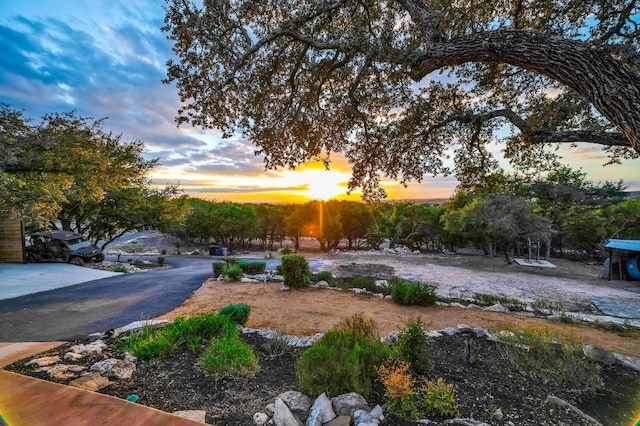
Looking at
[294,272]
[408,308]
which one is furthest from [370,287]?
[294,272]

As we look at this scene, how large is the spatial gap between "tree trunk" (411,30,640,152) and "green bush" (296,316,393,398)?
10.9 ft

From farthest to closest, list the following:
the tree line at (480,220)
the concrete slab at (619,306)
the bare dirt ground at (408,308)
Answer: the tree line at (480,220), the concrete slab at (619,306), the bare dirt ground at (408,308)

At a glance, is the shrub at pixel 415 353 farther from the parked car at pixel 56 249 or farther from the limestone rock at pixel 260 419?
the parked car at pixel 56 249

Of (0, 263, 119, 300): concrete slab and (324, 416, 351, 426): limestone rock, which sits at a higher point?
(324, 416, 351, 426): limestone rock

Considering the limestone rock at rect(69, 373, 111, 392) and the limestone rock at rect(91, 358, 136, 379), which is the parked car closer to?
the limestone rock at rect(91, 358, 136, 379)

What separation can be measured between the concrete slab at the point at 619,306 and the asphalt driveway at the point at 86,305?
41.8 ft

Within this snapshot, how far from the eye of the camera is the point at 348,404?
8.90ft

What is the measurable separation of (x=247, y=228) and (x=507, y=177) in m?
27.6

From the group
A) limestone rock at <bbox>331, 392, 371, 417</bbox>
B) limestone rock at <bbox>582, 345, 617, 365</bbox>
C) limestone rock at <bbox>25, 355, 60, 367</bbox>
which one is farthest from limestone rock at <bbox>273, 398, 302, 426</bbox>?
limestone rock at <bbox>582, 345, 617, 365</bbox>

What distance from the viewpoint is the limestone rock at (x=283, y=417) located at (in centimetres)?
247

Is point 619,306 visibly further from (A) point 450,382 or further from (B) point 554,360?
(A) point 450,382

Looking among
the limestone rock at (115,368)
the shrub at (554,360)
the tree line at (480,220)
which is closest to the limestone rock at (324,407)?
the limestone rock at (115,368)

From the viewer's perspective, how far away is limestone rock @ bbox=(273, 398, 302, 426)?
8.10ft

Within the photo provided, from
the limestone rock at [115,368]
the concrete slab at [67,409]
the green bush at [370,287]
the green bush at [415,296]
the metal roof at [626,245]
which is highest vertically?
the metal roof at [626,245]
